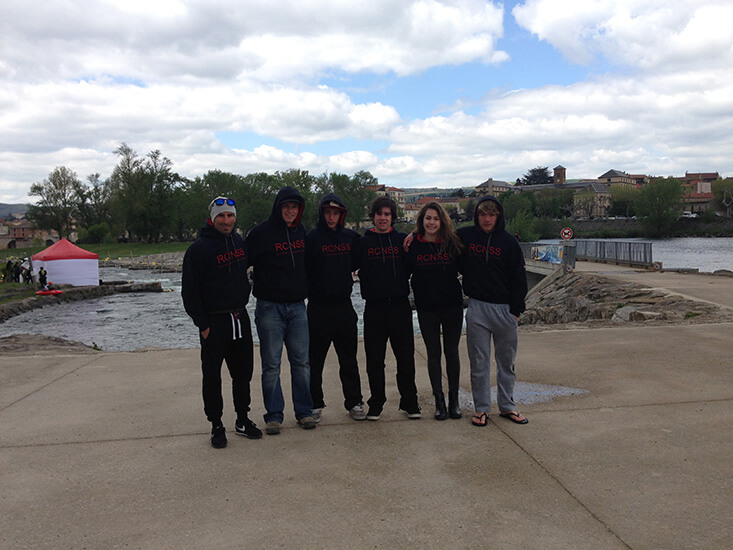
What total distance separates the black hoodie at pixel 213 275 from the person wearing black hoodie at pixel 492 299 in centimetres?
184

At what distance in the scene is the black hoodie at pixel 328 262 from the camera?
4621 millimetres

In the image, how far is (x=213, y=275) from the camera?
4.27 metres

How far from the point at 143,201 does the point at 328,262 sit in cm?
9041

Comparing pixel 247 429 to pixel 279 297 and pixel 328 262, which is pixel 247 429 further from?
pixel 328 262

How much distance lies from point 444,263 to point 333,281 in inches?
36.6

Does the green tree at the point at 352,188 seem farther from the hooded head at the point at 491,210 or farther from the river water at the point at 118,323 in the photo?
the hooded head at the point at 491,210

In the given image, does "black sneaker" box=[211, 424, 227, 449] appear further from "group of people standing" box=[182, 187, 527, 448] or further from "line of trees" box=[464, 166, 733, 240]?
"line of trees" box=[464, 166, 733, 240]

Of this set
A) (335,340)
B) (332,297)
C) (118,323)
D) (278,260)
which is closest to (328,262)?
(332,297)

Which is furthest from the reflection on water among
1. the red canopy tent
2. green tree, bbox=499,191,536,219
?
green tree, bbox=499,191,536,219

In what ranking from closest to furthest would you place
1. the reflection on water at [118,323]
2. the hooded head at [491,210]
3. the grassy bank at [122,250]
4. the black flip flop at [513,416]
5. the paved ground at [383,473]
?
the paved ground at [383,473]
the black flip flop at [513,416]
the hooded head at [491,210]
the reflection on water at [118,323]
the grassy bank at [122,250]

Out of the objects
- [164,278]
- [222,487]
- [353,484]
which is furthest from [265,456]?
[164,278]

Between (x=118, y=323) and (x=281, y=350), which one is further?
(x=118, y=323)

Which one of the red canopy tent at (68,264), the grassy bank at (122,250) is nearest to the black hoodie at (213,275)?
the red canopy tent at (68,264)

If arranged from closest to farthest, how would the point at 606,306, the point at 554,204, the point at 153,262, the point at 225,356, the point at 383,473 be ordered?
the point at 383,473 → the point at 225,356 → the point at 606,306 → the point at 153,262 → the point at 554,204
